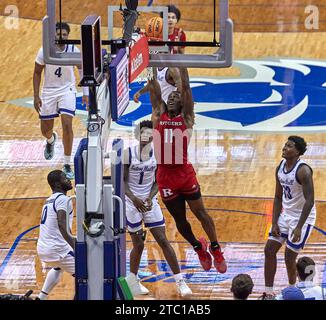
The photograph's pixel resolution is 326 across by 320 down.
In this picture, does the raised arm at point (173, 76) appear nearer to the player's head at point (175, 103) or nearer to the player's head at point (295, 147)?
the player's head at point (175, 103)

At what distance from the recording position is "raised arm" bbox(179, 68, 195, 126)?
34.8ft

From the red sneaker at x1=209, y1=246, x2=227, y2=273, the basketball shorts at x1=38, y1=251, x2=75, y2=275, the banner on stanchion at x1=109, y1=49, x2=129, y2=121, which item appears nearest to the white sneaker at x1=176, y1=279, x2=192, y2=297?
the red sneaker at x1=209, y1=246, x2=227, y2=273

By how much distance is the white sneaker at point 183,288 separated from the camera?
10.6 metres

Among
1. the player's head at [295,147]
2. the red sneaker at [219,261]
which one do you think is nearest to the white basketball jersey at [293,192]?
the player's head at [295,147]

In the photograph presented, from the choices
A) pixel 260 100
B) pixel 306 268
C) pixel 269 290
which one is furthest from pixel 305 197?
pixel 260 100

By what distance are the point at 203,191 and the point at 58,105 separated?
2101 mm

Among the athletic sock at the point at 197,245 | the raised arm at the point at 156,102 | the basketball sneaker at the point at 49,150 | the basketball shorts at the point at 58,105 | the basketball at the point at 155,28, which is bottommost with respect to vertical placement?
the athletic sock at the point at 197,245

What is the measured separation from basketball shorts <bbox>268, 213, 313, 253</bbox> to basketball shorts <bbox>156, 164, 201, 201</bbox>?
97 cm

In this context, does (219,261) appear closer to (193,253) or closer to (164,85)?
(193,253)

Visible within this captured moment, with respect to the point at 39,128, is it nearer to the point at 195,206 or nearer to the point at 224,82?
the point at 224,82

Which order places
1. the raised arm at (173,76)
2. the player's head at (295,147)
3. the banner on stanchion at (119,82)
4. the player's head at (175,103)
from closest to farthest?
the banner on stanchion at (119,82), the player's head at (295,147), the player's head at (175,103), the raised arm at (173,76)

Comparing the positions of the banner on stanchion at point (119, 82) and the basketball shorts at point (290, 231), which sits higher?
the banner on stanchion at point (119, 82)
